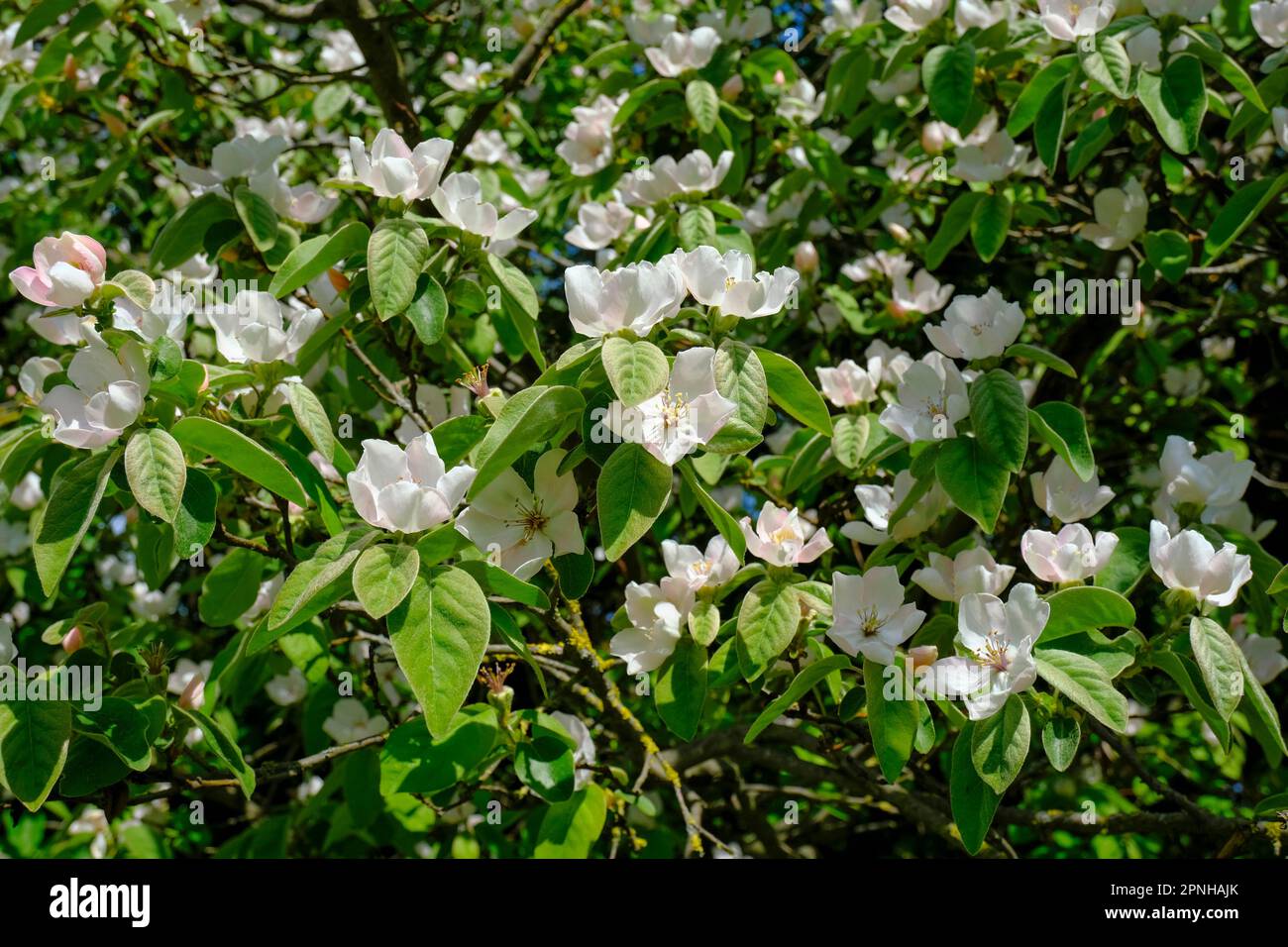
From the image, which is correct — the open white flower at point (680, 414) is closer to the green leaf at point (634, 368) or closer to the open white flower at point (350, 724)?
the green leaf at point (634, 368)

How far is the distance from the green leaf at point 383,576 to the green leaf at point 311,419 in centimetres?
24


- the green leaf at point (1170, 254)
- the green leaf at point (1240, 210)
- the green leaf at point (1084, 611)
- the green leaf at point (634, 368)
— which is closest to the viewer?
the green leaf at point (634, 368)

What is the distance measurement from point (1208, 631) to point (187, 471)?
48.9 inches

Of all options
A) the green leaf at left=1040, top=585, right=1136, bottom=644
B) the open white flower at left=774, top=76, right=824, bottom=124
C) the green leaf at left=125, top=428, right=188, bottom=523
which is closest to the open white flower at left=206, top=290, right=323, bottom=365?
the green leaf at left=125, top=428, right=188, bottom=523

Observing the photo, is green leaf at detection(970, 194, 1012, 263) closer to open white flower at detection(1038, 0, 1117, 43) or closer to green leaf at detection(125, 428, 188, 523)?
open white flower at detection(1038, 0, 1117, 43)

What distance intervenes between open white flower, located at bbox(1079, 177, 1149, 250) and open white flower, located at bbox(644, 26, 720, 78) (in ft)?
2.71

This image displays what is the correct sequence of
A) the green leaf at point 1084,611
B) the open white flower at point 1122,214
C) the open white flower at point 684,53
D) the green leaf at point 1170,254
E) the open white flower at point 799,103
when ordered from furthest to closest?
the open white flower at point 799,103, the open white flower at point 684,53, the open white flower at point 1122,214, the green leaf at point 1170,254, the green leaf at point 1084,611

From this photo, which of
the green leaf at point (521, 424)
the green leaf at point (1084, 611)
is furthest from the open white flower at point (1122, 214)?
the green leaf at point (521, 424)

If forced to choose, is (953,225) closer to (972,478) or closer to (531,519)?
(972,478)

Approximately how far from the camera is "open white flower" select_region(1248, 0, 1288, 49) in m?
1.84

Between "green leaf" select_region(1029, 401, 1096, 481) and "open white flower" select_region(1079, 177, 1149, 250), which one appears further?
"open white flower" select_region(1079, 177, 1149, 250)

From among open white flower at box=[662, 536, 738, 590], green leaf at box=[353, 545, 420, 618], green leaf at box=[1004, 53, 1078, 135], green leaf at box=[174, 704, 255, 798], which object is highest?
green leaf at box=[1004, 53, 1078, 135]

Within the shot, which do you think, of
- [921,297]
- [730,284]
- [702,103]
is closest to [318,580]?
[730,284]

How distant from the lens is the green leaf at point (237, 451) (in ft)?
4.23
